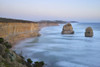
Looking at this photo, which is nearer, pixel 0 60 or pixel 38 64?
pixel 0 60

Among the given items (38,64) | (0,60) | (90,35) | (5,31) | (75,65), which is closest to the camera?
(0,60)

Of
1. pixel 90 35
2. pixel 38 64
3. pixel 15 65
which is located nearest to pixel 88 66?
pixel 38 64

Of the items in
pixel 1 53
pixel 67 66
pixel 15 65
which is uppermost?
pixel 1 53

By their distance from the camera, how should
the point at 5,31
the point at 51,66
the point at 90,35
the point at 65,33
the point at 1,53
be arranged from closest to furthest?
the point at 1,53 < the point at 51,66 < the point at 5,31 < the point at 90,35 < the point at 65,33

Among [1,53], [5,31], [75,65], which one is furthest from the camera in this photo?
[5,31]

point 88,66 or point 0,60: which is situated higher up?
point 0,60

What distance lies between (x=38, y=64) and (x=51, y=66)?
1.88 m

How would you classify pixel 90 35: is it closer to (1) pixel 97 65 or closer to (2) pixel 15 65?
(1) pixel 97 65

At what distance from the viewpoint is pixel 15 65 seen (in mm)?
8172

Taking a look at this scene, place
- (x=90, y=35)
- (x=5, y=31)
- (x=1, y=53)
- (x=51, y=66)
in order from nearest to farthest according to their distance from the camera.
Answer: (x=1, y=53) → (x=51, y=66) → (x=5, y=31) → (x=90, y=35)

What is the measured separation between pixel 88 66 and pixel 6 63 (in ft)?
24.5

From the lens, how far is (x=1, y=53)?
8.71 metres

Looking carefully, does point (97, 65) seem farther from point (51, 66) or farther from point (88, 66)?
point (51, 66)

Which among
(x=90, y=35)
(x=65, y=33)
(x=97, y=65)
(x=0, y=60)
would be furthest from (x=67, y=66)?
(x=65, y=33)
